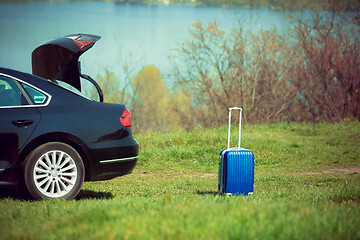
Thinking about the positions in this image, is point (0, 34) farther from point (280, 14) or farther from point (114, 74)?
point (280, 14)

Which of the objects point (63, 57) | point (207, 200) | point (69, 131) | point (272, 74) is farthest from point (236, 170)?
point (272, 74)

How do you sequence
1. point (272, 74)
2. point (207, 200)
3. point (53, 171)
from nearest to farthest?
point (207, 200) → point (53, 171) → point (272, 74)

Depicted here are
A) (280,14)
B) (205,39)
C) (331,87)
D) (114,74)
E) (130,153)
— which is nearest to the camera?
(130,153)

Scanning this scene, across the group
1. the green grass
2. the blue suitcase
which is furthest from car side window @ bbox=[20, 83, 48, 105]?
the blue suitcase

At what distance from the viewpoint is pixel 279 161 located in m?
11.0

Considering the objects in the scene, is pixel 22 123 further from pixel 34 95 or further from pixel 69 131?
pixel 69 131

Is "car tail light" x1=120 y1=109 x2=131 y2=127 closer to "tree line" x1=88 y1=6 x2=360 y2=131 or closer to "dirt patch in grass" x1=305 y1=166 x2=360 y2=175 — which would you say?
"dirt patch in grass" x1=305 y1=166 x2=360 y2=175

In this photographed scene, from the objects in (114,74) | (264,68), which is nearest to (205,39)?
(264,68)

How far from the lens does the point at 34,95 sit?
6.01m

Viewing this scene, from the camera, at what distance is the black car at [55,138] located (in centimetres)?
574

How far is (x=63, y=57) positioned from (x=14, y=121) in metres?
1.66

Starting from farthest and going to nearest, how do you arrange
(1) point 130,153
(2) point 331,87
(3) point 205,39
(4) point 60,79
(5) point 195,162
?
1. (2) point 331,87
2. (3) point 205,39
3. (5) point 195,162
4. (4) point 60,79
5. (1) point 130,153

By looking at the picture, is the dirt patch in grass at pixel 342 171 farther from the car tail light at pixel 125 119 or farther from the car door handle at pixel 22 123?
the car door handle at pixel 22 123

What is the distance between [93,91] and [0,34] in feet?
20.4
